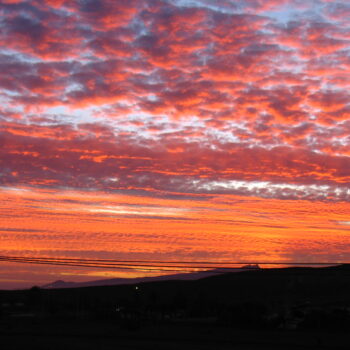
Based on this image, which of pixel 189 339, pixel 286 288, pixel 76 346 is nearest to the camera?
pixel 76 346

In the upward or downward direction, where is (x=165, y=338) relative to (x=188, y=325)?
downward

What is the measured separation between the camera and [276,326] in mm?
87562

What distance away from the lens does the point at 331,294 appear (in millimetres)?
152500

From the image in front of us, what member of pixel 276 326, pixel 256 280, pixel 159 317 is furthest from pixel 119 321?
pixel 256 280

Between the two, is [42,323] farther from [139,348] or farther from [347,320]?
[347,320]

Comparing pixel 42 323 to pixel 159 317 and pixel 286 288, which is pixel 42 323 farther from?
pixel 286 288

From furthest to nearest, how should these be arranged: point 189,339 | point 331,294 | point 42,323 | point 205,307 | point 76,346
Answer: point 331,294 < point 205,307 < point 42,323 < point 189,339 < point 76,346

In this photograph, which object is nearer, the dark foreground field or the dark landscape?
the dark foreground field

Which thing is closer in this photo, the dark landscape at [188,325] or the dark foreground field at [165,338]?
the dark foreground field at [165,338]

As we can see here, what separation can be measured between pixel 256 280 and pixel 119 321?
307ft

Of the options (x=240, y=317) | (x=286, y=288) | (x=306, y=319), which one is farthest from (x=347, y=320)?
(x=286, y=288)

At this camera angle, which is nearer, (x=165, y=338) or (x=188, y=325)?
(x=165, y=338)

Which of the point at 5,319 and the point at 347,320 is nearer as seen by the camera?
the point at 347,320

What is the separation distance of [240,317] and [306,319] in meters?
11.3
